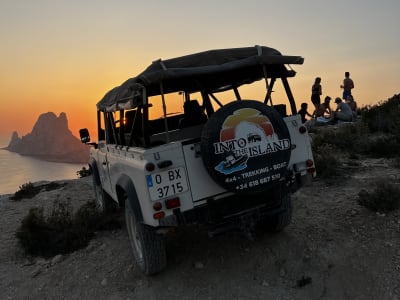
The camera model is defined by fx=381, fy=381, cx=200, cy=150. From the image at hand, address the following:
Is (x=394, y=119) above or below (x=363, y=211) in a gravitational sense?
above

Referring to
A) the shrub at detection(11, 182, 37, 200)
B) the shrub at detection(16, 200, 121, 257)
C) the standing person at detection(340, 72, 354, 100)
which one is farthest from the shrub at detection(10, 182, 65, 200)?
the standing person at detection(340, 72, 354, 100)

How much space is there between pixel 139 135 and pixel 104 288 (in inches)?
71.2

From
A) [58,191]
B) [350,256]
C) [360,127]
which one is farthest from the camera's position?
[360,127]

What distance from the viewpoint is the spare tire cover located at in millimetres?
3605

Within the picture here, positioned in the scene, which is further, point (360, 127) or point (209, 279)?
point (360, 127)

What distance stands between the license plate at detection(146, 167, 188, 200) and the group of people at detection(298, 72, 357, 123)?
11327 mm

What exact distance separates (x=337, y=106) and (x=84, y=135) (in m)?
10.6

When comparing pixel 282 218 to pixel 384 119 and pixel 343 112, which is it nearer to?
pixel 384 119

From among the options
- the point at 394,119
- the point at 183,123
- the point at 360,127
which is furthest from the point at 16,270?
the point at 394,119

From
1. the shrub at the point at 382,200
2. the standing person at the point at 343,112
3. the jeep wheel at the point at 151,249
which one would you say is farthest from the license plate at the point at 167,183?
the standing person at the point at 343,112

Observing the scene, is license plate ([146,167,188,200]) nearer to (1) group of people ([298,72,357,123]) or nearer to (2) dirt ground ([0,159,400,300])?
(2) dirt ground ([0,159,400,300])

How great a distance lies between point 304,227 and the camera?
17.2ft

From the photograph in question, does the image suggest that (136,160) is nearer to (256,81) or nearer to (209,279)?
(209,279)

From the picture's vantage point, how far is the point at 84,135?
23.1 feet
